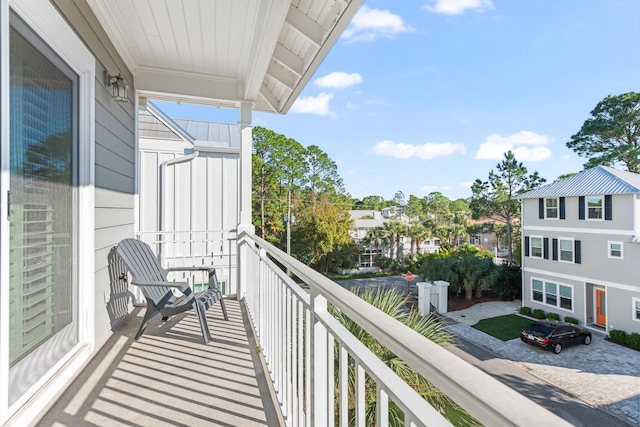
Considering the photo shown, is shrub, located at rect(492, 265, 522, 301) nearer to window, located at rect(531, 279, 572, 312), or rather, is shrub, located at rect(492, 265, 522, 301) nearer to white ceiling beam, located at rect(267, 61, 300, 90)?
window, located at rect(531, 279, 572, 312)

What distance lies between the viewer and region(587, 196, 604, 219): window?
1172 cm

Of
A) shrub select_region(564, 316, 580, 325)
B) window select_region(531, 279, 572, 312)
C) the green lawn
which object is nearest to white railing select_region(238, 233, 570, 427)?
the green lawn

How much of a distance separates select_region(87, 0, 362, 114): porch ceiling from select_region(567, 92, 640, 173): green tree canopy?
19292mm

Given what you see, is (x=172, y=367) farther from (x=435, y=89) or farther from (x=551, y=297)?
(x=435, y=89)

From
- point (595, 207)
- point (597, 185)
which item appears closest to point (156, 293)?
point (595, 207)

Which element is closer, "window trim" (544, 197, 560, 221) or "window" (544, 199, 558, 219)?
"window trim" (544, 197, 560, 221)

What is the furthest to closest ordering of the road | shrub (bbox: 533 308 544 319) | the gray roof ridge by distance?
1. shrub (bbox: 533 308 544 319)
2. the road
3. the gray roof ridge

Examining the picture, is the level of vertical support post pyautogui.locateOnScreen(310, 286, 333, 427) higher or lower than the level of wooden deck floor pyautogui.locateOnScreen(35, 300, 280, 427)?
higher

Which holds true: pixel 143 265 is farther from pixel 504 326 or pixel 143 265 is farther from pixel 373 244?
pixel 373 244

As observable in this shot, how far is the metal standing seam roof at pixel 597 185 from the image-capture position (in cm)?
1116

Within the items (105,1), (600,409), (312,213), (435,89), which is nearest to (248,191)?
(105,1)

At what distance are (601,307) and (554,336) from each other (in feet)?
12.3

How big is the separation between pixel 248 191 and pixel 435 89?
32765 mm

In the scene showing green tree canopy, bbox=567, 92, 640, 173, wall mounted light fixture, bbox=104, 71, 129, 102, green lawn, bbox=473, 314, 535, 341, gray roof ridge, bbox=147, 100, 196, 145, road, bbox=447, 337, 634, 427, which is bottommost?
road, bbox=447, 337, 634, 427
